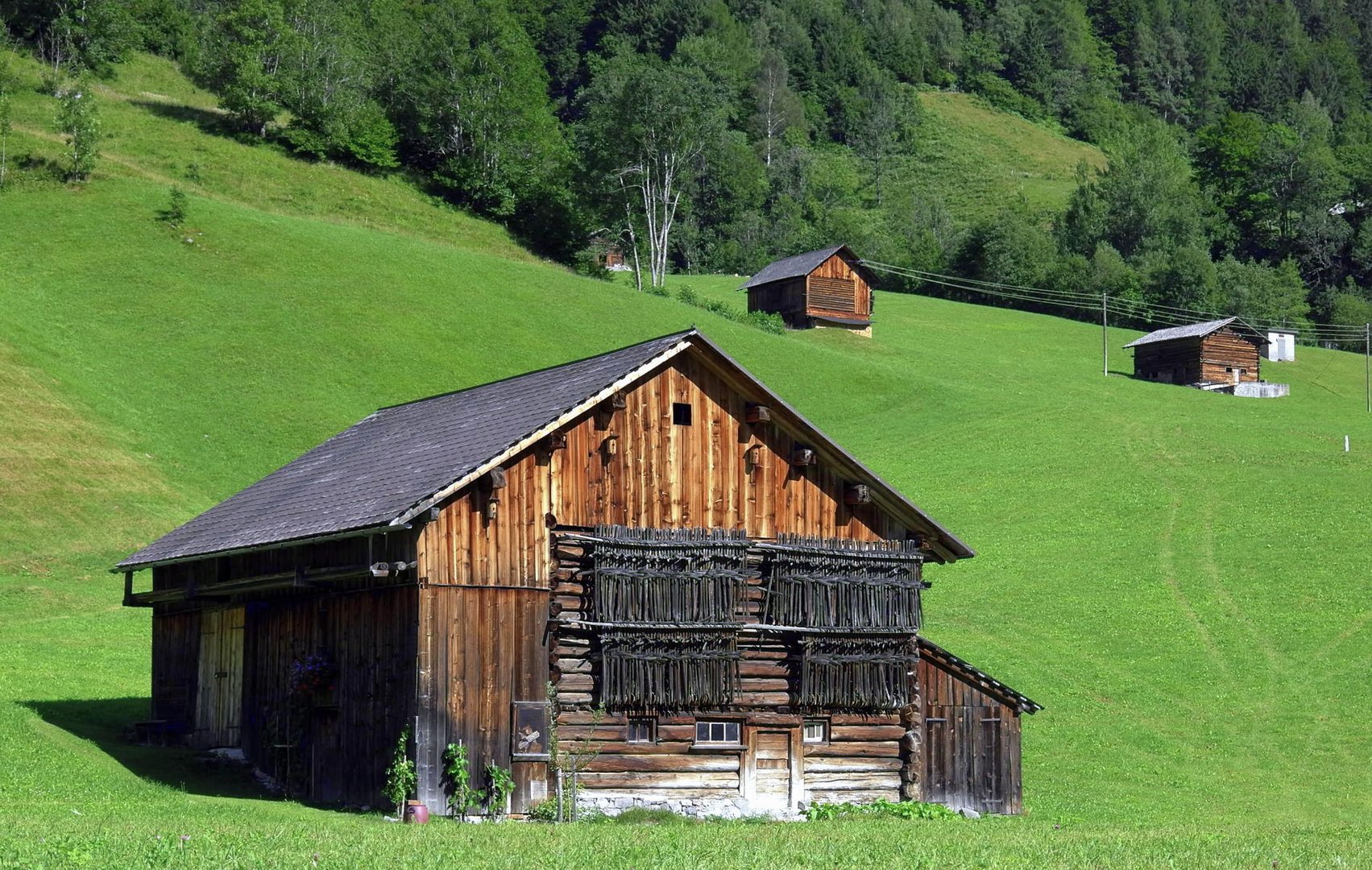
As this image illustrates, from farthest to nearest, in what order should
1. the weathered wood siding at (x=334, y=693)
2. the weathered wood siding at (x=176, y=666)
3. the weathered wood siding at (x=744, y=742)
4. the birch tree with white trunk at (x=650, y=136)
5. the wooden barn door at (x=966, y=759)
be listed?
the birch tree with white trunk at (x=650, y=136) < the weathered wood siding at (x=176, y=666) < the wooden barn door at (x=966, y=759) < the weathered wood siding at (x=744, y=742) < the weathered wood siding at (x=334, y=693)

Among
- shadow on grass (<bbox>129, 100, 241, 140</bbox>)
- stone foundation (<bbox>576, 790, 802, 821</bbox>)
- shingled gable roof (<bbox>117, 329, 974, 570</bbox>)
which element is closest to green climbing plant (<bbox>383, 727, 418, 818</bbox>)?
stone foundation (<bbox>576, 790, 802, 821</bbox>)

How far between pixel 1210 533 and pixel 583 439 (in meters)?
33.9

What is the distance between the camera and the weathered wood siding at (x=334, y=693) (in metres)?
25.5

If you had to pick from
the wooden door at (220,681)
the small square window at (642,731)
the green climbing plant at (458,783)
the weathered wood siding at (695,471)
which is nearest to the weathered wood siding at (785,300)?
the wooden door at (220,681)

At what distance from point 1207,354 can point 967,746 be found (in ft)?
225

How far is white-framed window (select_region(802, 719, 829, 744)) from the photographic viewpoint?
28.3m

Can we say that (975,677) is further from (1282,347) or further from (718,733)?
(1282,347)

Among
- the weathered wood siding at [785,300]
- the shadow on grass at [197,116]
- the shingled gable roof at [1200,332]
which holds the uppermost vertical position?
the shadow on grass at [197,116]

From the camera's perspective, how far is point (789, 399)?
245ft

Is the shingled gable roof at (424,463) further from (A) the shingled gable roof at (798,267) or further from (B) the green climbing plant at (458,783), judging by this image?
(A) the shingled gable roof at (798,267)

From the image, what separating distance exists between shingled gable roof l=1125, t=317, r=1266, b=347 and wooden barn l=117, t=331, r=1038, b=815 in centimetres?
6730

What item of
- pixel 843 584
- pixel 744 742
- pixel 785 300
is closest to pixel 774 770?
pixel 744 742

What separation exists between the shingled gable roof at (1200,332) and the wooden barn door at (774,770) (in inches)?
2769

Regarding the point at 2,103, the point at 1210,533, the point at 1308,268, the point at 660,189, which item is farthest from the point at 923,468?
the point at 1308,268
